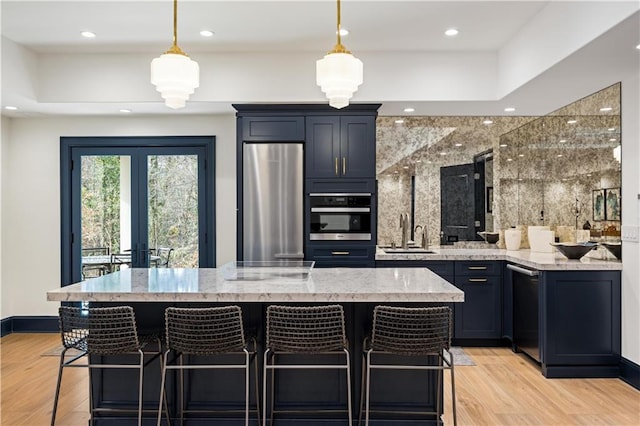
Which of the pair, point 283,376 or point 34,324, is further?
point 34,324

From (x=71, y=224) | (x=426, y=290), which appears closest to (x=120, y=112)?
(x=71, y=224)

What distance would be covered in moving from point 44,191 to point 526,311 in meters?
5.31

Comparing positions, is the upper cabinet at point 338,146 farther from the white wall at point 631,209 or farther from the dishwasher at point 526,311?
the white wall at point 631,209

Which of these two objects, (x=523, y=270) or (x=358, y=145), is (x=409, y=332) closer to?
(x=523, y=270)

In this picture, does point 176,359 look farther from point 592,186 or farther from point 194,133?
point 592,186

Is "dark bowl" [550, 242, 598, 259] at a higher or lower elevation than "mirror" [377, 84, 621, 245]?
lower

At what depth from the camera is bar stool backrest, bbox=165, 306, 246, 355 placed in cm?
269

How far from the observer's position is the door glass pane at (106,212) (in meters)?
5.71

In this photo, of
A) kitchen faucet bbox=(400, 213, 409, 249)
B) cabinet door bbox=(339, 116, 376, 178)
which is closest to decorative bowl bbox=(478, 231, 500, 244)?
kitchen faucet bbox=(400, 213, 409, 249)

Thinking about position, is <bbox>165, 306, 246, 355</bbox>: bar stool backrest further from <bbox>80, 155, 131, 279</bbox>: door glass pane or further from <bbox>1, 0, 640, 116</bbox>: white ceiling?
<bbox>80, 155, 131, 279</bbox>: door glass pane

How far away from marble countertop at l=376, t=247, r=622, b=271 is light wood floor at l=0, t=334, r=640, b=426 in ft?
3.02

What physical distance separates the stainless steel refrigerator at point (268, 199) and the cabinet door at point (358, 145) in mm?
463

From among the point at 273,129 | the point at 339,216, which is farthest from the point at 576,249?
the point at 273,129

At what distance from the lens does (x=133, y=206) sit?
→ 571cm
